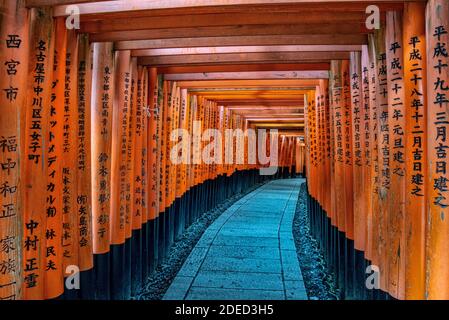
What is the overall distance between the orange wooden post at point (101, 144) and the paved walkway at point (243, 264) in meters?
1.47

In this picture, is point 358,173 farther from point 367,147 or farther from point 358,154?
point 367,147

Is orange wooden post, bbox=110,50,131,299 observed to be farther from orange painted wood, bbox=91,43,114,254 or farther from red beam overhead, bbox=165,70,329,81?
red beam overhead, bbox=165,70,329,81

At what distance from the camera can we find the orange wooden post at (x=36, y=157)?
8.94ft

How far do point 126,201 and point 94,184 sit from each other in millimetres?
776

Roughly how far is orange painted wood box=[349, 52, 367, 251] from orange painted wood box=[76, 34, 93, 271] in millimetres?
3235

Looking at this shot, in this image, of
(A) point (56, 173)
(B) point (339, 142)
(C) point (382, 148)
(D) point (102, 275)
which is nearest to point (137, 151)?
(D) point (102, 275)

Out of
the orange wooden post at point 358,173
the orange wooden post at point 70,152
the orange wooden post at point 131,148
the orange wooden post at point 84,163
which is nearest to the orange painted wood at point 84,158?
the orange wooden post at point 84,163

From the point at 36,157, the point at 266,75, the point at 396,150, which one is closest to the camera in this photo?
the point at 36,157

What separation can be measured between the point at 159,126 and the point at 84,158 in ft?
8.84

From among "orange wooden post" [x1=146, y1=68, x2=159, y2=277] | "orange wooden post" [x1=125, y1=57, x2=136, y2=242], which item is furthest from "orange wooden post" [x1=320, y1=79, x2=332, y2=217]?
"orange wooden post" [x1=125, y1=57, x2=136, y2=242]

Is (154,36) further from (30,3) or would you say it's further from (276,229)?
(276,229)

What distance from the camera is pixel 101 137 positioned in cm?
399

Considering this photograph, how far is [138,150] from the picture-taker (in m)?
5.12
